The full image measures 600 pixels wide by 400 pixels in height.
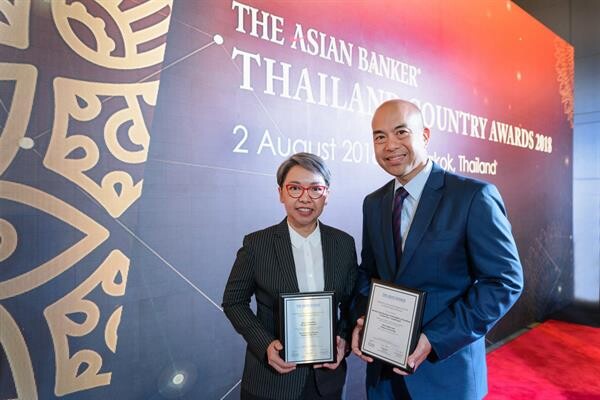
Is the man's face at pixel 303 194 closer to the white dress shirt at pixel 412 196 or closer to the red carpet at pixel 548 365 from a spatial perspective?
the white dress shirt at pixel 412 196

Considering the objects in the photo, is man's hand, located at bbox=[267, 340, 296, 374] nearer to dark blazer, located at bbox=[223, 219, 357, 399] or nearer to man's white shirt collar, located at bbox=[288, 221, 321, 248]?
dark blazer, located at bbox=[223, 219, 357, 399]

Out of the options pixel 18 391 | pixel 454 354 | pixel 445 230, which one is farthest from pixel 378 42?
pixel 18 391

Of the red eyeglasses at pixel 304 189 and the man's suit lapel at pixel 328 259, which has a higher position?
the red eyeglasses at pixel 304 189

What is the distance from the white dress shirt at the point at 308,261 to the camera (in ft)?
4.79

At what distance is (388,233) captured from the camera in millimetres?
1509

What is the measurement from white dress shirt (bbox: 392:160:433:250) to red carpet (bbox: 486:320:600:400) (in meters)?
2.30

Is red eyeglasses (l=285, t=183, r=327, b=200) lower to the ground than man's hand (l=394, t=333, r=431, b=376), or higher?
higher

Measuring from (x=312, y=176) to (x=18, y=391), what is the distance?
1.32m

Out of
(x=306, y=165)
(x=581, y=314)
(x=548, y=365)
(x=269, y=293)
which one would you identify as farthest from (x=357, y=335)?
(x=581, y=314)

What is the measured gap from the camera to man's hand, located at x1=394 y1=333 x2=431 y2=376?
1.25 metres

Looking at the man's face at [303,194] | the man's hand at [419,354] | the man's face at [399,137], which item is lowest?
the man's hand at [419,354]

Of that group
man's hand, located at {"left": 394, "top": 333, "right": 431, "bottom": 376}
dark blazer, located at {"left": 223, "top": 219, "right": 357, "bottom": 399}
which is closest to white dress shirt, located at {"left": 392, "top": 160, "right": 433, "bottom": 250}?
dark blazer, located at {"left": 223, "top": 219, "right": 357, "bottom": 399}

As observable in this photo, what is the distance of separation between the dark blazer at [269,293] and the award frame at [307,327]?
9cm

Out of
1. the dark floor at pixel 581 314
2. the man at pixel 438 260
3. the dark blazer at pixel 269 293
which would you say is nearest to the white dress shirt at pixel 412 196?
the man at pixel 438 260
